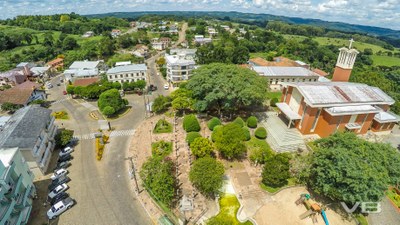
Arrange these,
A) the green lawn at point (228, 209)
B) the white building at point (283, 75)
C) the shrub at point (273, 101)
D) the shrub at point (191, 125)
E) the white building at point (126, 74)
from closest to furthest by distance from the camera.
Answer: the green lawn at point (228, 209) < the shrub at point (191, 125) < the shrub at point (273, 101) < the white building at point (283, 75) < the white building at point (126, 74)

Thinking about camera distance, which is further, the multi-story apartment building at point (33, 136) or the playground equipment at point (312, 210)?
the multi-story apartment building at point (33, 136)

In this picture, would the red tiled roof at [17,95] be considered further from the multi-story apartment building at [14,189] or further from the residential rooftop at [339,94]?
the residential rooftop at [339,94]

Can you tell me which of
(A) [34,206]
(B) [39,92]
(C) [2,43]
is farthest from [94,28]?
(A) [34,206]

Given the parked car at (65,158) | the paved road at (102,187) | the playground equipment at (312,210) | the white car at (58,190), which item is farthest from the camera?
the parked car at (65,158)

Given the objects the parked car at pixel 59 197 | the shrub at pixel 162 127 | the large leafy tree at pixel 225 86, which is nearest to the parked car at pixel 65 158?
the parked car at pixel 59 197

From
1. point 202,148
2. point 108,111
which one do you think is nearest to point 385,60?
point 202,148

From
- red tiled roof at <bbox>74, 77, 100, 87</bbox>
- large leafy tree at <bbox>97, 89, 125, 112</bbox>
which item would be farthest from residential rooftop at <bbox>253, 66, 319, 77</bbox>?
red tiled roof at <bbox>74, 77, 100, 87</bbox>

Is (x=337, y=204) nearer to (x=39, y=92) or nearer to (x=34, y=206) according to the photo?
(x=34, y=206)

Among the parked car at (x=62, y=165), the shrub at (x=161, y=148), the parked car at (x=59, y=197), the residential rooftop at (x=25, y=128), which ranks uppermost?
the residential rooftop at (x=25, y=128)
